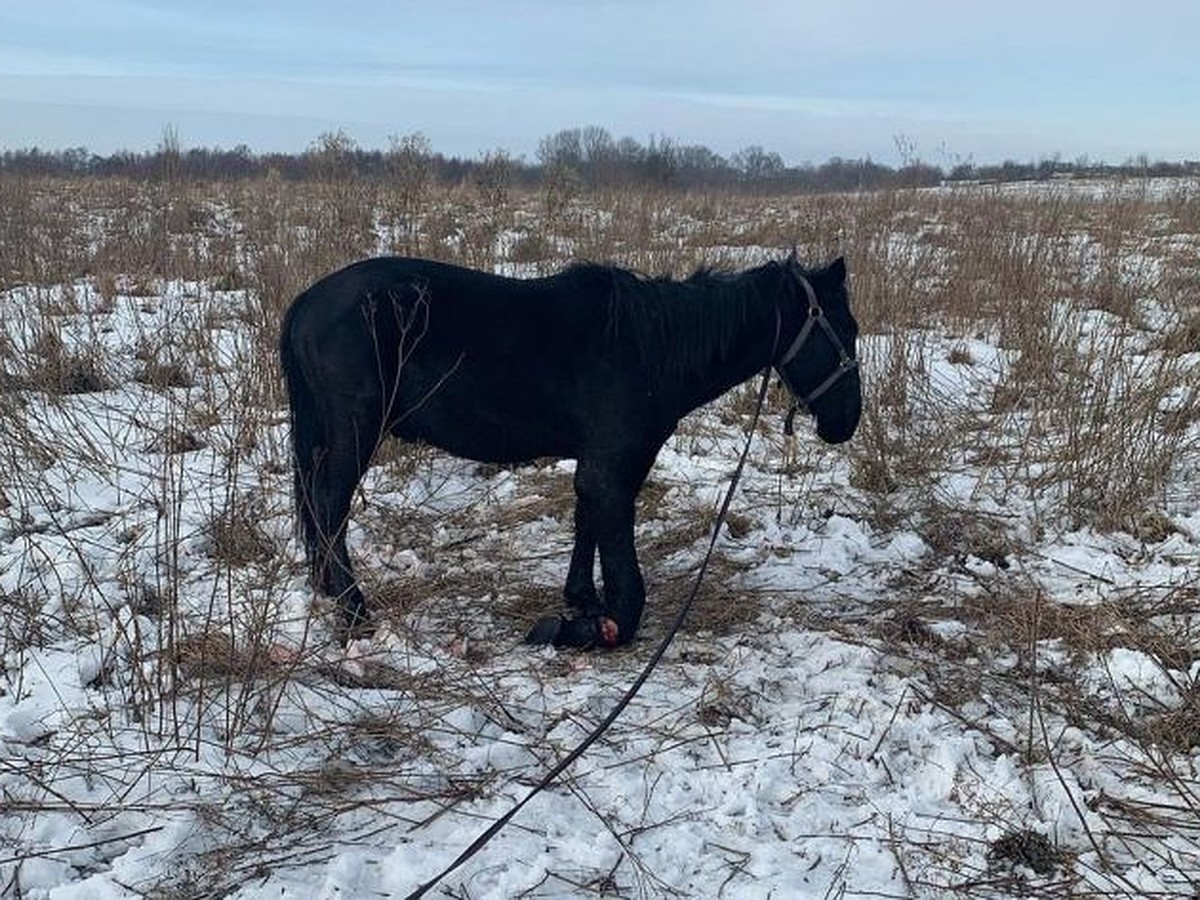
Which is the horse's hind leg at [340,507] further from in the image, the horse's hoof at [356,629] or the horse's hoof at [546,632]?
the horse's hoof at [546,632]

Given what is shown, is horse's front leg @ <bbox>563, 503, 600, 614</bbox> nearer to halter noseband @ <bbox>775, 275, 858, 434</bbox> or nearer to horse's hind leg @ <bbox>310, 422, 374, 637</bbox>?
horse's hind leg @ <bbox>310, 422, 374, 637</bbox>

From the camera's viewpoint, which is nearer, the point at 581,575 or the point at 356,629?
the point at 356,629

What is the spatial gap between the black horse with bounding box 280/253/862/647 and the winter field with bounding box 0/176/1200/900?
37 centimetres

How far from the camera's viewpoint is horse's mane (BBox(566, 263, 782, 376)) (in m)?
3.62

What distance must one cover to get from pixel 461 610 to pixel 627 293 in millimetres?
1502

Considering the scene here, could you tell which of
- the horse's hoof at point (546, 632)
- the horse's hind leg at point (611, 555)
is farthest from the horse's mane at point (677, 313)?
the horse's hoof at point (546, 632)

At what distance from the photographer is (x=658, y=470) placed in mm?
5742

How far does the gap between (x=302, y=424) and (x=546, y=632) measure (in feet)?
4.35

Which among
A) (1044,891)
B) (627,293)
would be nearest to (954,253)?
(627,293)

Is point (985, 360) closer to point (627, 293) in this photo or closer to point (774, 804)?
point (627, 293)

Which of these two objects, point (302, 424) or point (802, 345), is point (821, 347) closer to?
point (802, 345)

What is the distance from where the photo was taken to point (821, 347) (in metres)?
3.79

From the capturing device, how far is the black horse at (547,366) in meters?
3.56

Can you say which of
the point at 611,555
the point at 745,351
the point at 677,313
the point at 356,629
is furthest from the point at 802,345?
the point at 356,629
